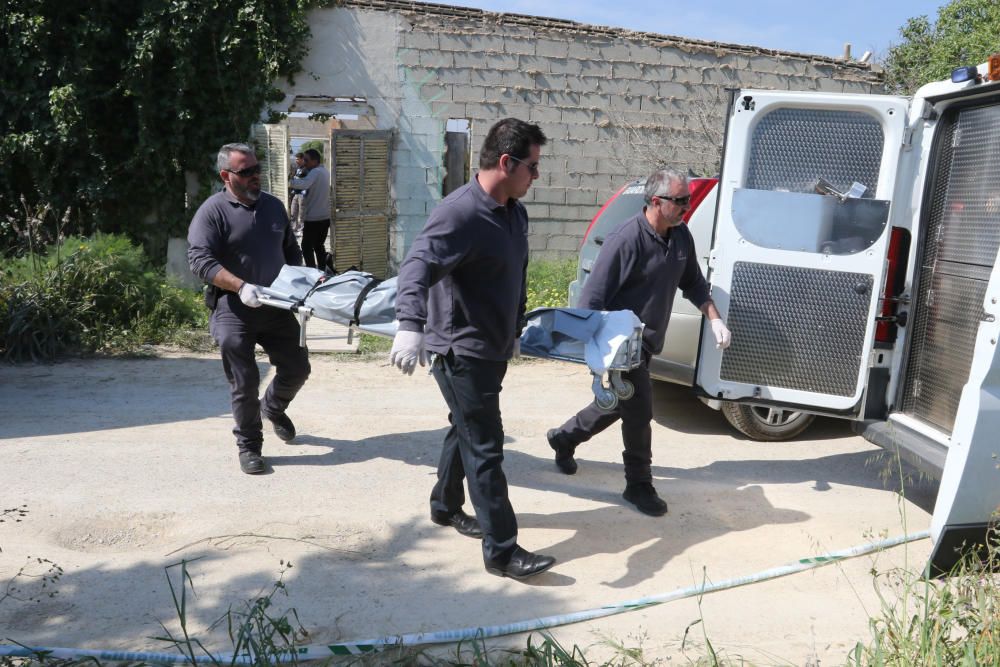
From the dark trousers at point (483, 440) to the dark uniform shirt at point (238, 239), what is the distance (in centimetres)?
178

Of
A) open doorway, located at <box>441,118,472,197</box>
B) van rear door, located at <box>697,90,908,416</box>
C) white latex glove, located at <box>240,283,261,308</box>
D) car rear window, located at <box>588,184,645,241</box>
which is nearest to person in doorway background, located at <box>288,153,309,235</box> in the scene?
open doorway, located at <box>441,118,472,197</box>

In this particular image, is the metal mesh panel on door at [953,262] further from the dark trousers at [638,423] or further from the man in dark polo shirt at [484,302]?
the man in dark polo shirt at [484,302]

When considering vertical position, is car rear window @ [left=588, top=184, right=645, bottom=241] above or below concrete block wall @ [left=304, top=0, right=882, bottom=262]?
below

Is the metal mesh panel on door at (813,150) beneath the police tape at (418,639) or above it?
above

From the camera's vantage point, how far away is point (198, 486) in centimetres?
521

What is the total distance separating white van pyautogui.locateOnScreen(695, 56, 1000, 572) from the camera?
484 centimetres

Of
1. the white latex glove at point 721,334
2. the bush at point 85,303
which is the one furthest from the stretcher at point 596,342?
the bush at point 85,303

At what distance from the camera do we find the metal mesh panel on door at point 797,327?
540 cm

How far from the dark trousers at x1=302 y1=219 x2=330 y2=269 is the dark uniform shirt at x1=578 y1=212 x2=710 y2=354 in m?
7.49

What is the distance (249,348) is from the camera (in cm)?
539

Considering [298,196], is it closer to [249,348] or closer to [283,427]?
[283,427]

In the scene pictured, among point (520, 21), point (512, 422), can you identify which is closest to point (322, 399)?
point (512, 422)

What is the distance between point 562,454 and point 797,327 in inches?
62.8

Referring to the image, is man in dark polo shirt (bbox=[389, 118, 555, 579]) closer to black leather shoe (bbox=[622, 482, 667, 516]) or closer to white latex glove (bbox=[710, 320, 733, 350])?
black leather shoe (bbox=[622, 482, 667, 516])
